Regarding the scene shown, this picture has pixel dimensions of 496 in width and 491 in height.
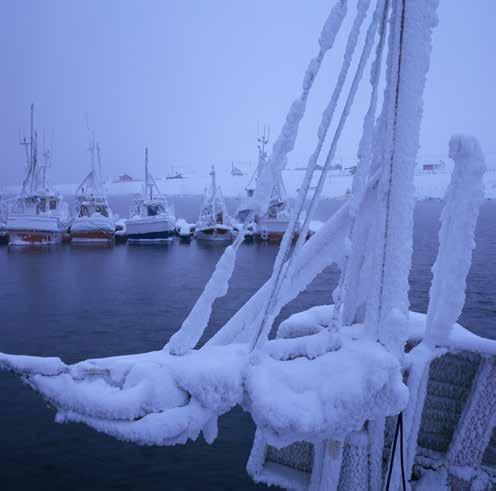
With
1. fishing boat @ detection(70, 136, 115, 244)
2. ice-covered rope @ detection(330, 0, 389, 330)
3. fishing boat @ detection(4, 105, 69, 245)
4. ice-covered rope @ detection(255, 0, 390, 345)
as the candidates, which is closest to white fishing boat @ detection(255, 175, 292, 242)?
fishing boat @ detection(70, 136, 115, 244)

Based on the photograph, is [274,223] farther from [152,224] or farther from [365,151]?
[365,151]

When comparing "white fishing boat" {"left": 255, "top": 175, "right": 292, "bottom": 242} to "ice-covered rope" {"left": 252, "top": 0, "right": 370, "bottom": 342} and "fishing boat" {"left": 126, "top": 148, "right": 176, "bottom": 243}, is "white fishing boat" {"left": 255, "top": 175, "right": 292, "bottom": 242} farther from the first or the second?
"ice-covered rope" {"left": 252, "top": 0, "right": 370, "bottom": 342}

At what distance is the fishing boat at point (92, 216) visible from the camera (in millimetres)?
43719

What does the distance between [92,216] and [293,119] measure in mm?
44292

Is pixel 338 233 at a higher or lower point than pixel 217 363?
higher

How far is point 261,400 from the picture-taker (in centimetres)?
271

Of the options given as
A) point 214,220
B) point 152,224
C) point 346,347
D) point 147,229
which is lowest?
point 147,229

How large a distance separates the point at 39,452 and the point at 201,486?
365cm

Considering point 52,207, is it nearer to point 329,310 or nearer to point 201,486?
point 201,486

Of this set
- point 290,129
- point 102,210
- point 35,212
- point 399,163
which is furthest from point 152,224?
point 399,163

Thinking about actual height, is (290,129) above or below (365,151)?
above

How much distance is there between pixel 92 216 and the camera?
44.4 meters

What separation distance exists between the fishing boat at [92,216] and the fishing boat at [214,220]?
947 cm

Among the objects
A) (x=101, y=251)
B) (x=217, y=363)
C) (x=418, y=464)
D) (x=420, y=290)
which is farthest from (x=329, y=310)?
(x=101, y=251)
